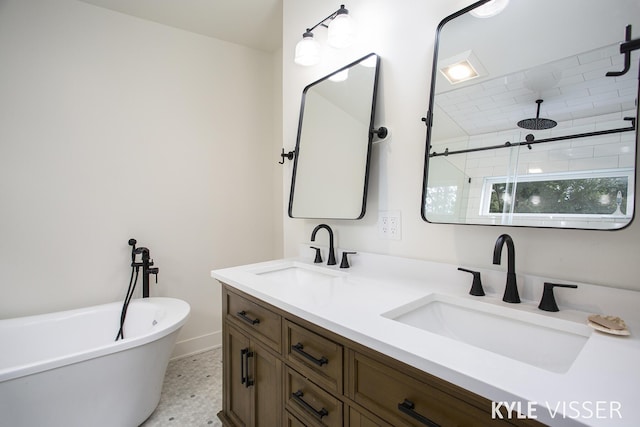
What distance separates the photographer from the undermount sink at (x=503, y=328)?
79 cm

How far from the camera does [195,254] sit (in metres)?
2.60

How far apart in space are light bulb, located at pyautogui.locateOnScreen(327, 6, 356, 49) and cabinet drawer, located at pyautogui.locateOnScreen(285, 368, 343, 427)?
1.57 metres

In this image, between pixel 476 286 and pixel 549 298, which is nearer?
pixel 549 298

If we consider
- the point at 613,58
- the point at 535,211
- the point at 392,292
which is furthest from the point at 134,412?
the point at 613,58

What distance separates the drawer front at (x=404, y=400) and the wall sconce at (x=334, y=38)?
4.94 feet

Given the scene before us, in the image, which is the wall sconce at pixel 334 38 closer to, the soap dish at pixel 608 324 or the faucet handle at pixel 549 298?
the faucet handle at pixel 549 298

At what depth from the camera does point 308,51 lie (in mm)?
1719

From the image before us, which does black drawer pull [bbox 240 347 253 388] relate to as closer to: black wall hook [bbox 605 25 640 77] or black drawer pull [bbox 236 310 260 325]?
black drawer pull [bbox 236 310 260 325]

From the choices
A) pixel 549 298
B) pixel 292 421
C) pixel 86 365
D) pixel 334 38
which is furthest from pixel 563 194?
pixel 86 365

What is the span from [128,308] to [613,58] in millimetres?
2748

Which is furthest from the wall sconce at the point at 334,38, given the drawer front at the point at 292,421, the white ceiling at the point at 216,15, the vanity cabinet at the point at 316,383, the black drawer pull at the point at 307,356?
the drawer front at the point at 292,421

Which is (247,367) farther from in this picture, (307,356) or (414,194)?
(414,194)

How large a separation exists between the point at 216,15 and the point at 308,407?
8.74 ft

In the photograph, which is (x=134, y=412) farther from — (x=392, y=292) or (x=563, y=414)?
(x=563, y=414)
